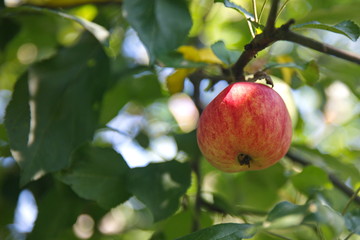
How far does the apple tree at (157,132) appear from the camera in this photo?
1.04m

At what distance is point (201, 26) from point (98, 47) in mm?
889

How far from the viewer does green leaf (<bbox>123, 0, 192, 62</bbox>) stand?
3.41ft

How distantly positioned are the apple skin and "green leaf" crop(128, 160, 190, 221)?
9.3 inches

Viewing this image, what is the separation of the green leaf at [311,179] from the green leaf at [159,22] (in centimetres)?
56

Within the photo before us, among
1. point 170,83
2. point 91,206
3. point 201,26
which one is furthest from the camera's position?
point 201,26

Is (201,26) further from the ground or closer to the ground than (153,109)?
further from the ground

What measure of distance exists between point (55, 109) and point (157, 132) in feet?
3.22

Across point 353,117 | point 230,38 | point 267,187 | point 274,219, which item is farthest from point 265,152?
point 353,117

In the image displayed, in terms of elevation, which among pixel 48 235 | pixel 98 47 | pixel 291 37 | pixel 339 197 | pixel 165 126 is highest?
pixel 291 37

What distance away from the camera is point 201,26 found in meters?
2.26

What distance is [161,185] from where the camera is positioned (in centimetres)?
129

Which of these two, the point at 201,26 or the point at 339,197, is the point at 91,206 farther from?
the point at 201,26

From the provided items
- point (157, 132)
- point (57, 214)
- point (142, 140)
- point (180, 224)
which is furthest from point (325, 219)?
point (157, 132)

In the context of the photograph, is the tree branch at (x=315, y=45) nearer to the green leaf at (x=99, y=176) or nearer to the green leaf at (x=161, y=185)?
the green leaf at (x=161, y=185)
